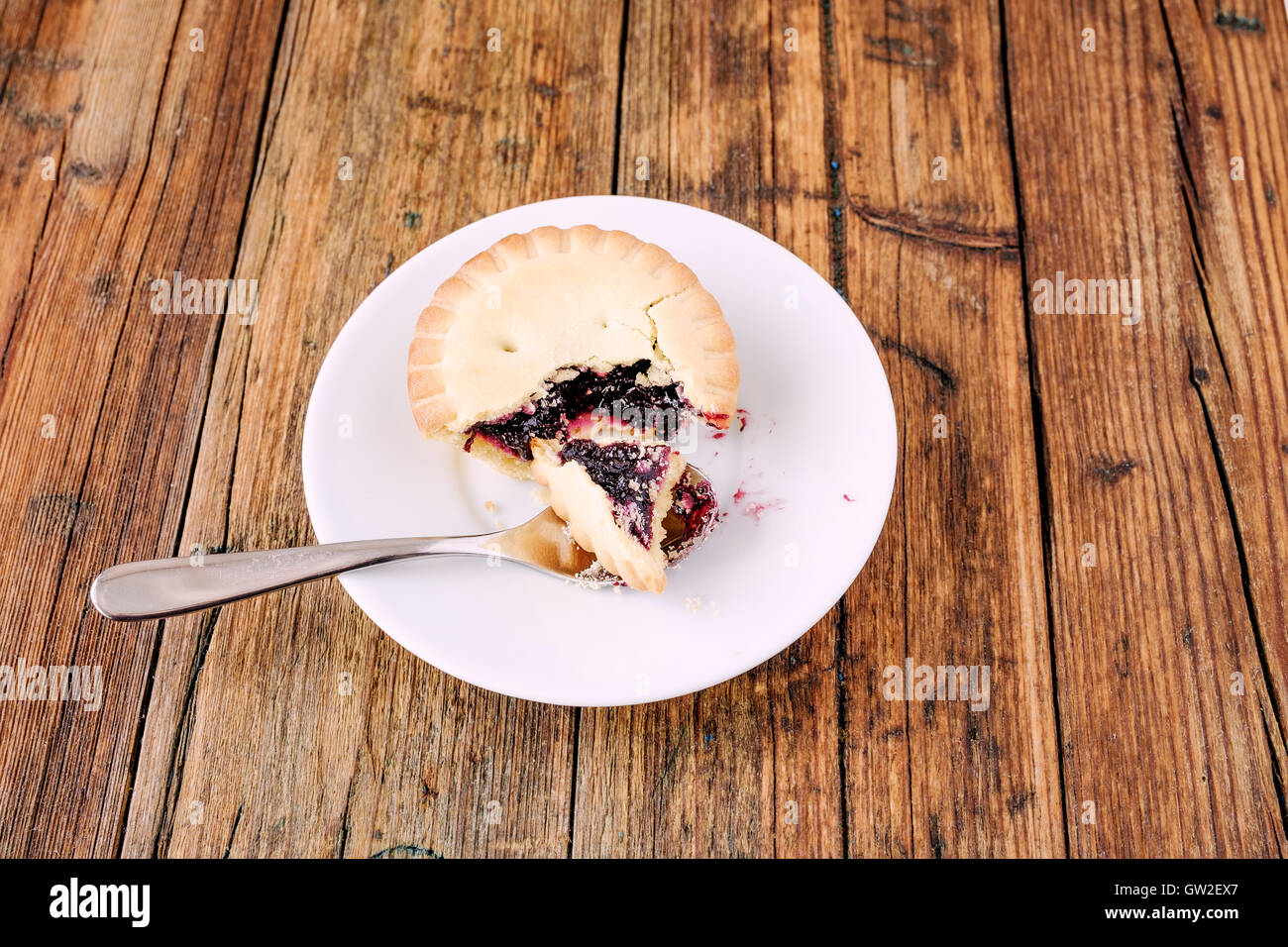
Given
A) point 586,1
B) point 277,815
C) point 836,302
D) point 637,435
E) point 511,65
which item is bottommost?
point 277,815

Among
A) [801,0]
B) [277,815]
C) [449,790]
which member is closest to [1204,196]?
[801,0]

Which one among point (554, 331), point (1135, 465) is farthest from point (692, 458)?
point (1135, 465)

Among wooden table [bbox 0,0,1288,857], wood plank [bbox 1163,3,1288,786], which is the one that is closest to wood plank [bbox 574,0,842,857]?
wooden table [bbox 0,0,1288,857]

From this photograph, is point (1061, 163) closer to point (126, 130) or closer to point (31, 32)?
point (126, 130)

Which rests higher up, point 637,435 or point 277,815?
point 637,435

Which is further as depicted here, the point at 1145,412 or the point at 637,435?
the point at 1145,412

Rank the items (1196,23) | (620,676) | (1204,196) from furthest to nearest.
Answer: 1. (1196,23)
2. (1204,196)
3. (620,676)

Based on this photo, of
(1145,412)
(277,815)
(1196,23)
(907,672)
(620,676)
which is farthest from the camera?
(1196,23)

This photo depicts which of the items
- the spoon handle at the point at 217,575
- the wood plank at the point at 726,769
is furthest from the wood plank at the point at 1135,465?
the spoon handle at the point at 217,575

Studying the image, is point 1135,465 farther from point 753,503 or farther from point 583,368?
point 583,368
